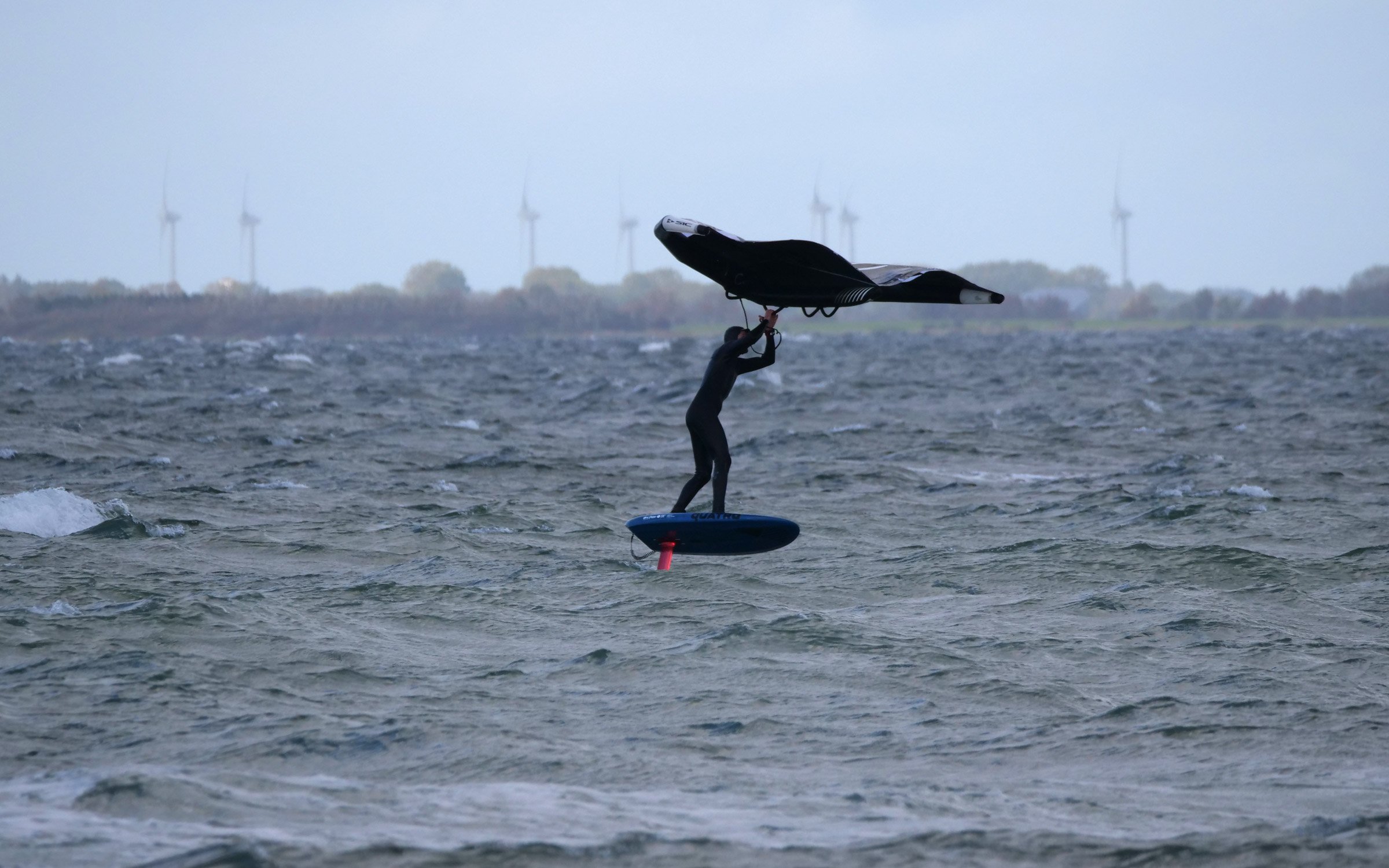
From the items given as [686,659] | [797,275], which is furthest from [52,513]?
[797,275]

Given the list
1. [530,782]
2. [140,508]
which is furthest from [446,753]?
[140,508]

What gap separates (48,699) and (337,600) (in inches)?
176

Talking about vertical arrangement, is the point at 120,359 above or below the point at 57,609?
above

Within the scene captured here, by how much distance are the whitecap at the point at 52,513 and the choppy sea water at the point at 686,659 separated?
0.07m

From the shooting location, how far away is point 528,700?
1288 cm

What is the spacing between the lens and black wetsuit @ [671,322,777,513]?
51.0 feet

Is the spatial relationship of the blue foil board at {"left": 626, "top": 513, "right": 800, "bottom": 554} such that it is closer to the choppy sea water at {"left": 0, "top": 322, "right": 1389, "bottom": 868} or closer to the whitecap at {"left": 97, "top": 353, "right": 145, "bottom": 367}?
the choppy sea water at {"left": 0, "top": 322, "right": 1389, "bottom": 868}

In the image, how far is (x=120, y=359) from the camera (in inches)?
2950

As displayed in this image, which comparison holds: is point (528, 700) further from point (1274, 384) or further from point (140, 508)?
point (1274, 384)

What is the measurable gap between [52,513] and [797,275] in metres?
11.6

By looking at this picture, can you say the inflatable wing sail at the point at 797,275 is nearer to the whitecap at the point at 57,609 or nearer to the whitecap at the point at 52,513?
the whitecap at the point at 57,609

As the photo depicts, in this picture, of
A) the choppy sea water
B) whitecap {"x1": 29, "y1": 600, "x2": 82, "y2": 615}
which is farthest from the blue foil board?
whitecap {"x1": 29, "y1": 600, "x2": 82, "y2": 615}

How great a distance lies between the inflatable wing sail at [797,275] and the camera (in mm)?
14227

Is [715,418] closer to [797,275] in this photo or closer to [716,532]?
[716,532]
